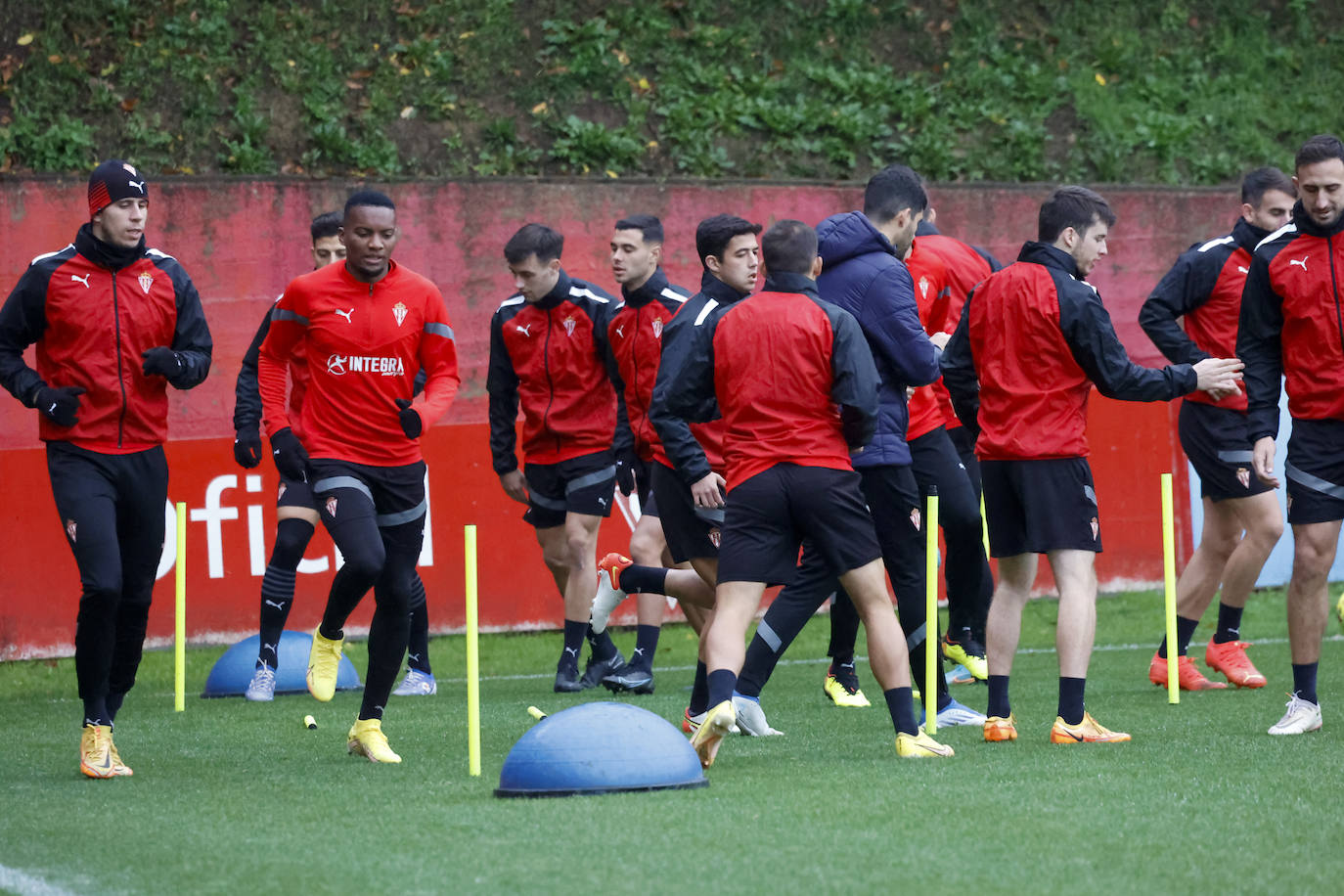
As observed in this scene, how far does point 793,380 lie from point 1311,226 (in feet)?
7.96

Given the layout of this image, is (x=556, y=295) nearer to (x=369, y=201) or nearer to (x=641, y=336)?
(x=641, y=336)

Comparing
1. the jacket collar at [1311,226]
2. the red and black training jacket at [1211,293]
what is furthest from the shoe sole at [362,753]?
the red and black training jacket at [1211,293]

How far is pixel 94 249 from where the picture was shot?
24.7 feet

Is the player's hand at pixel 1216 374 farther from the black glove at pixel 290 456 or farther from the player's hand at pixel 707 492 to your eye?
the black glove at pixel 290 456

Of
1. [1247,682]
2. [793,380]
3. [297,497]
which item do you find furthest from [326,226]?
[1247,682]

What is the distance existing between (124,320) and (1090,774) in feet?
13.8

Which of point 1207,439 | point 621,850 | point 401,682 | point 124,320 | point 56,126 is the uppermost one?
point 56,126

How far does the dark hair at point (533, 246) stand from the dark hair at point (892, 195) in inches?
104

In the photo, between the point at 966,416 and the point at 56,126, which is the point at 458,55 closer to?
the point at 56,126

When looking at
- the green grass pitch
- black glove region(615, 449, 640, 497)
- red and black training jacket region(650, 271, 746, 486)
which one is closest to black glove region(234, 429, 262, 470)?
the green grass pitch

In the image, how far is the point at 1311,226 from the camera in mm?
7621

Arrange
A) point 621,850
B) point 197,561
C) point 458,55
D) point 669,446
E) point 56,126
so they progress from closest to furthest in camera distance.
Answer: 1. point 621,850
2. point 669,446
3. point 197,561
4. point 56,126
5. point 458,55

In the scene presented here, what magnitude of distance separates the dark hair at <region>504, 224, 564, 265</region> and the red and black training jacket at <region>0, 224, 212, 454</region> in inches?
114

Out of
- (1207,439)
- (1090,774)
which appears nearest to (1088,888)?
(1090,774)
